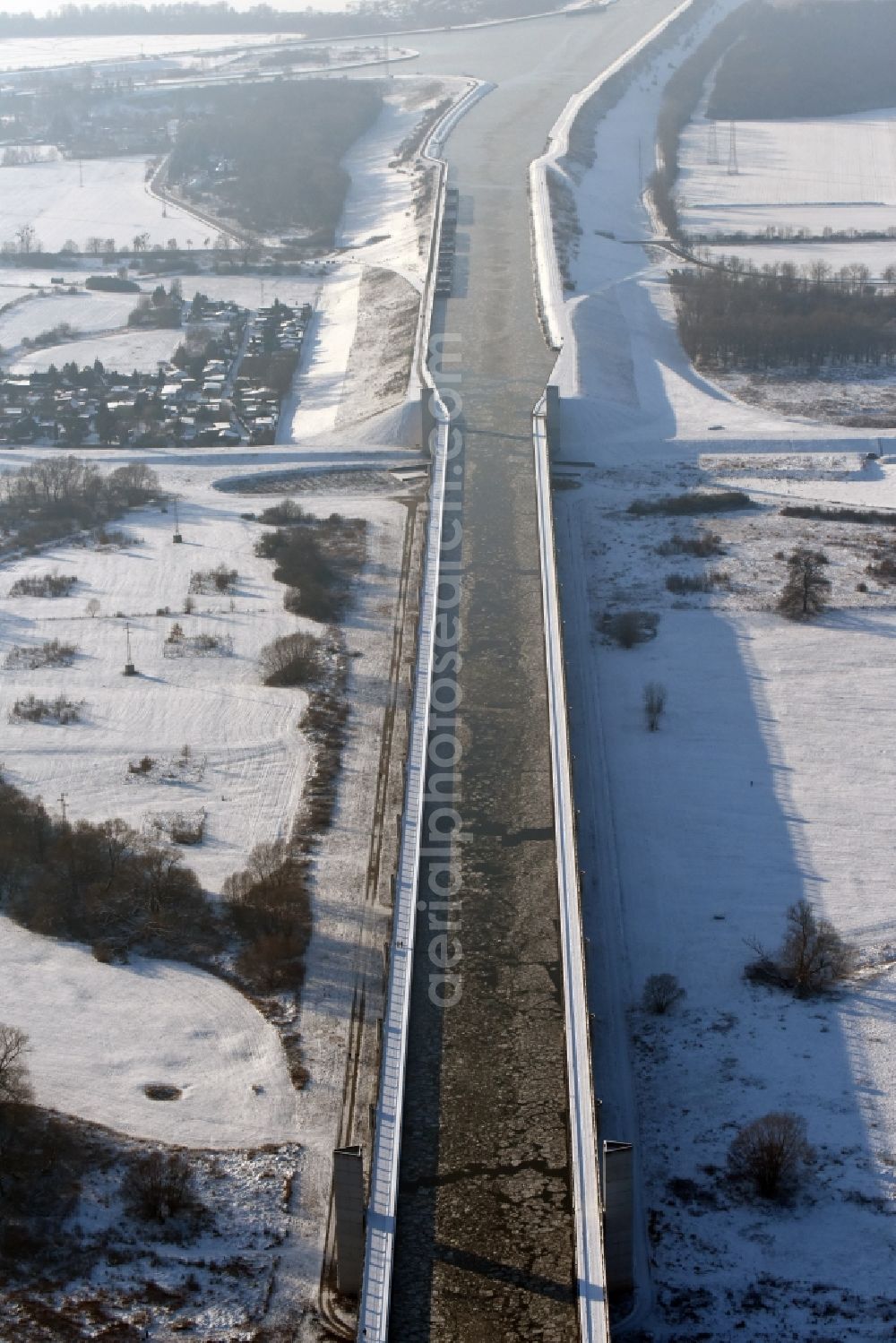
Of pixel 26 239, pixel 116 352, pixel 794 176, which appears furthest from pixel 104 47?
pixel 116 352

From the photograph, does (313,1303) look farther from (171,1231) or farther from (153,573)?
(153,573)

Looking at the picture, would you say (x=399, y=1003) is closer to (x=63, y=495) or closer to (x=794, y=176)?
(x=63, y=495)

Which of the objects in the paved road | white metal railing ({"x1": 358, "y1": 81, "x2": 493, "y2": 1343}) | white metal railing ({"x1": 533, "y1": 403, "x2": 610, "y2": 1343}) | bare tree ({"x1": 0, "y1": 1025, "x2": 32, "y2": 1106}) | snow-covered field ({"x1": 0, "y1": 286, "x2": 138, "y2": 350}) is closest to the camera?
white metal railing ({"x1": 533, "y1": 403, "x2": 610, "y2": 1343})

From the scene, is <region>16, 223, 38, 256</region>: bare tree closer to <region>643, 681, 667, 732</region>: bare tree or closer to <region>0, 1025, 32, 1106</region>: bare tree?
<region>643, 681, 667, 732</region>: bare tree

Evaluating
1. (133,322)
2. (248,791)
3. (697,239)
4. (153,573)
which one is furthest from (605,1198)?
(697,239)

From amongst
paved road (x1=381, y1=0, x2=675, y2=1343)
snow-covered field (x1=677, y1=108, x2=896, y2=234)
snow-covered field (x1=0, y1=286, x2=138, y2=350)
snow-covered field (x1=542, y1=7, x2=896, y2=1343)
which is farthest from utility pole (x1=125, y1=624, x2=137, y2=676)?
snow-covered field (x1=677, y1=108, x2=896, y2=234)

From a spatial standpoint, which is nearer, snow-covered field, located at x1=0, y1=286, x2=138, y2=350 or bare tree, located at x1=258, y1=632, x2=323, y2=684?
bare tree, located at x1=258, y1=632, x2=323, y2=684

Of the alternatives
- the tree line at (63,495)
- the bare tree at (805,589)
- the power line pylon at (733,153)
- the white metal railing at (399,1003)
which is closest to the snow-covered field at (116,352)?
the tree line at (63,495)
